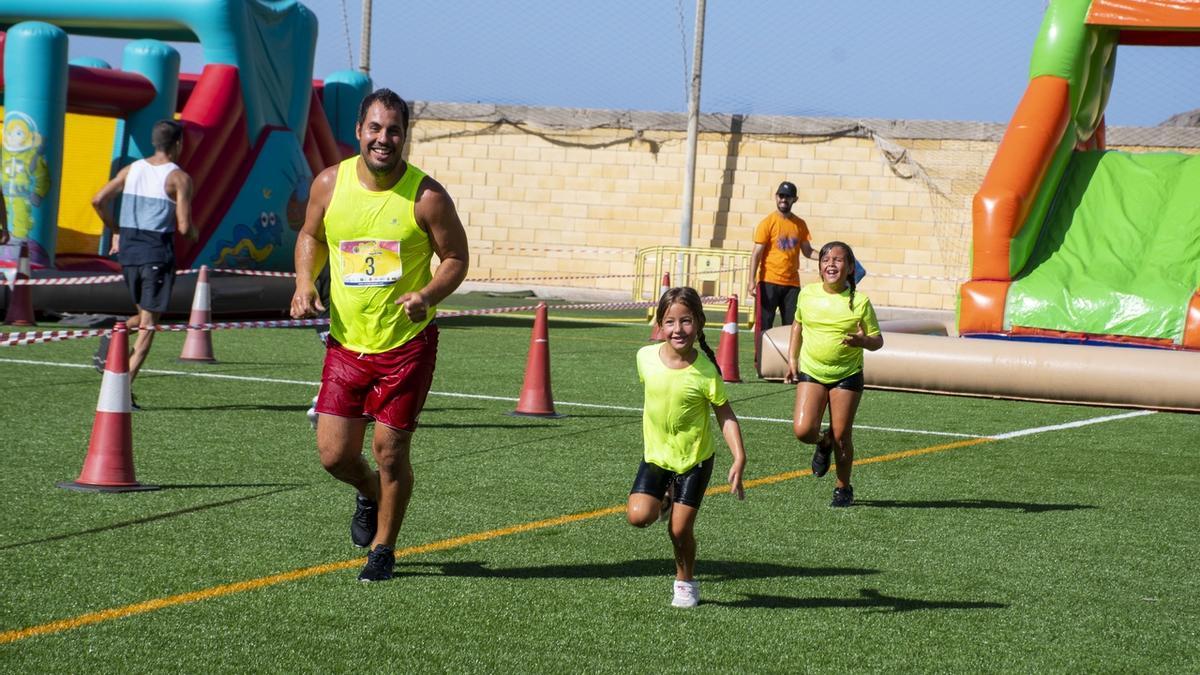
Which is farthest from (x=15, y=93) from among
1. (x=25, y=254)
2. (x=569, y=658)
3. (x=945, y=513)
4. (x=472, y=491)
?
(x=569, y=658)

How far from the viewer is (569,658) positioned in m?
4.87

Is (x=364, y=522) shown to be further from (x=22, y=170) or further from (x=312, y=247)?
(x=22, y=170)

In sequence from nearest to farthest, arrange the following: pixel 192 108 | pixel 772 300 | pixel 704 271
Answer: pixel 772 300 < pixel 192 108 < pixel 704 271

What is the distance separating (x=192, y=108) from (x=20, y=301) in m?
3.31

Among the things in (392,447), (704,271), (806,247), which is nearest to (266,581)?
(392,447)

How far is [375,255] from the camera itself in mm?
5844

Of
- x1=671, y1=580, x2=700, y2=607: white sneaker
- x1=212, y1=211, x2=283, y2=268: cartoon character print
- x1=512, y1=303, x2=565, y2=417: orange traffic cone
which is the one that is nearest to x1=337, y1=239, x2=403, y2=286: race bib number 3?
x1=671, y1=580, x2=700, y2=607: white sneaker

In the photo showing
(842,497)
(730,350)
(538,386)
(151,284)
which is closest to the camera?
(842,497)

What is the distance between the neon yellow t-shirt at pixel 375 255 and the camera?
229 inches

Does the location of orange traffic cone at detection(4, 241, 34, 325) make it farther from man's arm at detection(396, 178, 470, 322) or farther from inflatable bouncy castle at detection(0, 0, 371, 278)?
man's arm at detection(396, 178, 470, 322)

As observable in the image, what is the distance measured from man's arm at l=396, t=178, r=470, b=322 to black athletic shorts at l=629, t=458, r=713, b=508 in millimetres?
1008

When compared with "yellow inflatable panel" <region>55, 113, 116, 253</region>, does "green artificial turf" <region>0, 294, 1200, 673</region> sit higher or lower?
lower

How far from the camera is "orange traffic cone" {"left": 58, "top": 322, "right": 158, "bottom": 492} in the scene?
759cm

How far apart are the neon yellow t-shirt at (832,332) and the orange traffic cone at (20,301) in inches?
452
